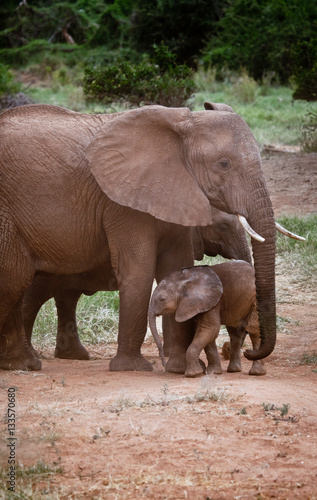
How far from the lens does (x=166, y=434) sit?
496 cm

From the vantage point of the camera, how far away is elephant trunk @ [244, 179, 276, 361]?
252 inches

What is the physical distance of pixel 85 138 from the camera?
7.12m

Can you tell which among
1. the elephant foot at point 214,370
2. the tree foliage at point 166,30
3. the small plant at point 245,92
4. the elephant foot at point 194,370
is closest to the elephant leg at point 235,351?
the elephant foot at point 214,370

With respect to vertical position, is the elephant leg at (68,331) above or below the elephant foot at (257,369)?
below

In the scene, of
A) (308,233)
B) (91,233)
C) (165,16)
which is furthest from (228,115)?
(165,16)

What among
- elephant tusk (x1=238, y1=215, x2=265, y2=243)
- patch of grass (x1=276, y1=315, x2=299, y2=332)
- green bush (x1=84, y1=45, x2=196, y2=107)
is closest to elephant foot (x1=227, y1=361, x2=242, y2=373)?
elephant tusk (x1=238, y1=215, x2=265, y2=243)

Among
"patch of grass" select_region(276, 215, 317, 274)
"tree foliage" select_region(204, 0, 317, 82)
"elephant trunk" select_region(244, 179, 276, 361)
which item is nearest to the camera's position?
"elephant trunk" select_region(244, 179, 276, 361)

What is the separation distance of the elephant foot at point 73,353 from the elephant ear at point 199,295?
74.7 inches

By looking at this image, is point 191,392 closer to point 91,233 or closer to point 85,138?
point 91,233

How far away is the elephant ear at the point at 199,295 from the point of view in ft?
21.2

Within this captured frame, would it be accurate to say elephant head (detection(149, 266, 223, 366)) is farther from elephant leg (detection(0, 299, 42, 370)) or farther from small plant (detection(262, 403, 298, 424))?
elephant leg (detection(0, 299, 42, 370))

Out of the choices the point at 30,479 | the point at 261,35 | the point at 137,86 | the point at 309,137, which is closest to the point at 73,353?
the point at 30,479

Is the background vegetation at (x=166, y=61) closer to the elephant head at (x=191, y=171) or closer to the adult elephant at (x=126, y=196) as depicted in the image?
the adult elephant at (x=126, y=196)

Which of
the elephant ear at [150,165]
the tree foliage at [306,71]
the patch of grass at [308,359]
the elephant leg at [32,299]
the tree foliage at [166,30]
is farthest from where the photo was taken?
the tree foliage at [166,30]
